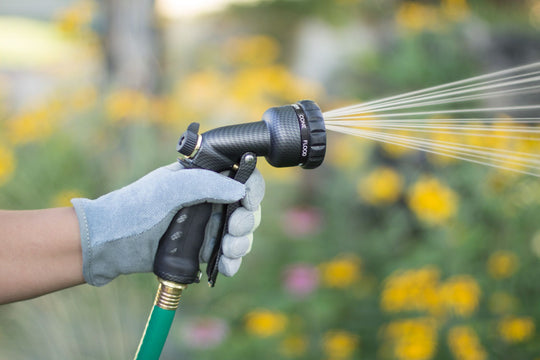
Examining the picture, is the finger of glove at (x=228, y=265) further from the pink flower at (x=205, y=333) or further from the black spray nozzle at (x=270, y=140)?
the pink flower at (x=205, y=333)

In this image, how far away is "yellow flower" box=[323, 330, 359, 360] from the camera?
2445 millimetres

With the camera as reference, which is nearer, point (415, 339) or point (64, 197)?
point (415, 339)

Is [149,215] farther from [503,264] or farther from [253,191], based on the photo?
[503,264]

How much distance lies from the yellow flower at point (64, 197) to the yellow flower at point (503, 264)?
236cm

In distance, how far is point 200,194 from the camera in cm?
141

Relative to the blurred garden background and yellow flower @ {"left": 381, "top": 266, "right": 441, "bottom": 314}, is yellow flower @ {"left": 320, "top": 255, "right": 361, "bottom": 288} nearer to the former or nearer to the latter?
the blurred garden background

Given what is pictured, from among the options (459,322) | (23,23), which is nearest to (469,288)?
(459,322)

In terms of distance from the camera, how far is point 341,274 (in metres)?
2.74

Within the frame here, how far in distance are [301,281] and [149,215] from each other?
1.45 metres

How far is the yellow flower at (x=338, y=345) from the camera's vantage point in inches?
96.3

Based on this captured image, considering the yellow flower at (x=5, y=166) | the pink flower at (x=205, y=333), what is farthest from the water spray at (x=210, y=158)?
the yellow flower at (x=5, y=166)

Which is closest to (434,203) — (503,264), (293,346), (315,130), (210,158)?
(503,264)

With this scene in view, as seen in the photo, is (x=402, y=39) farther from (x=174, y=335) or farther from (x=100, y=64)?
(x=174, y=335)

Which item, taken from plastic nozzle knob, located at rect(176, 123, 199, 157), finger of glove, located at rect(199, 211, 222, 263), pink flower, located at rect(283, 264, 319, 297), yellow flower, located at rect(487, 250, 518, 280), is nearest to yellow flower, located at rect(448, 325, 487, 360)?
yellow flower, located at rect(487, 250, 518, 280)
